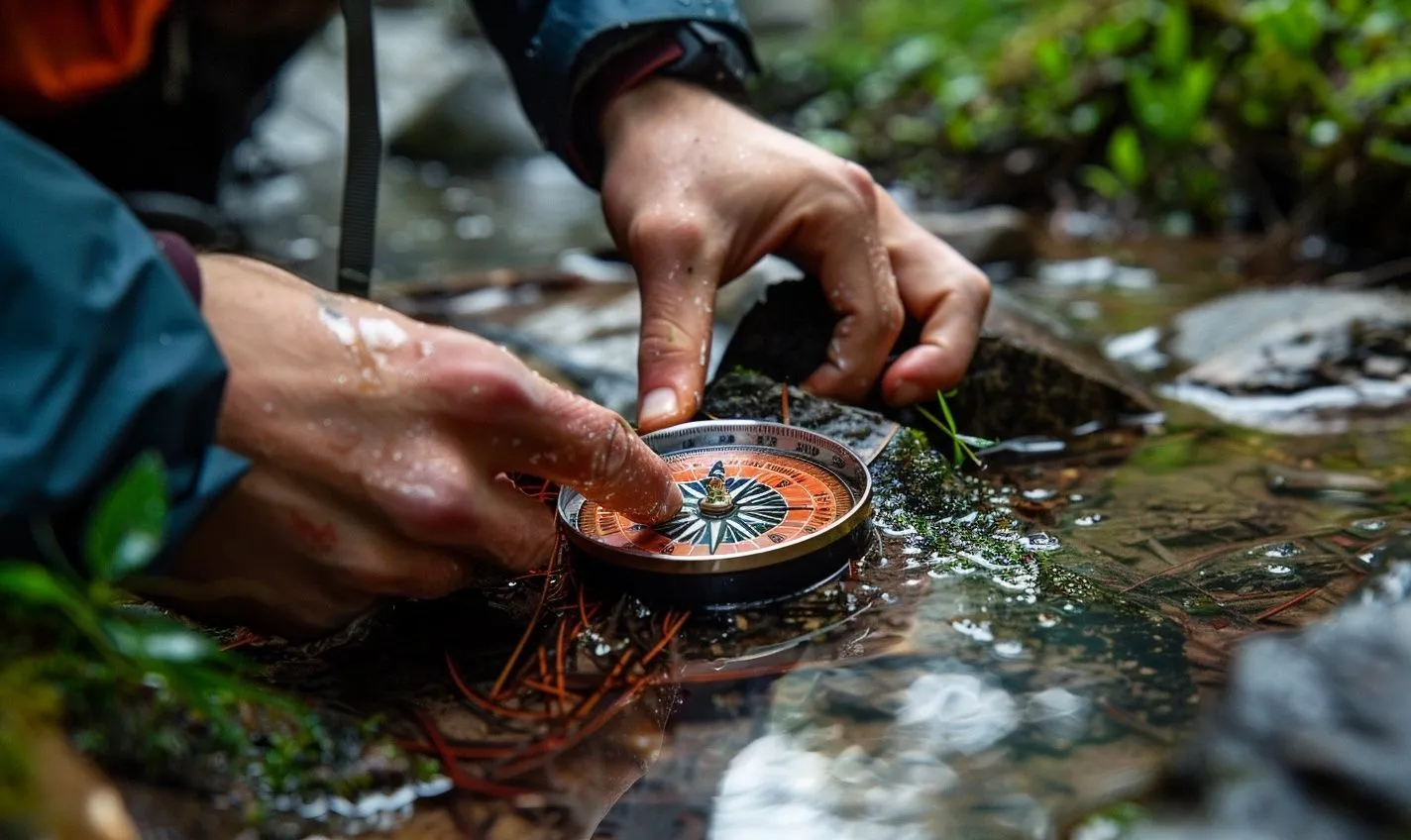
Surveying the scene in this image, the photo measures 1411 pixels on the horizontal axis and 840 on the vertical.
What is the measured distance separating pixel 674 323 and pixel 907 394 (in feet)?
2.18

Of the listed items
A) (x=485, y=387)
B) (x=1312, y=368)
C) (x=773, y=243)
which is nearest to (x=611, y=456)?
(x=485, y=387)

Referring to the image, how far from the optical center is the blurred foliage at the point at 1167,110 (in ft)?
16.7

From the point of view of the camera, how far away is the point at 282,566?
5.75 feet

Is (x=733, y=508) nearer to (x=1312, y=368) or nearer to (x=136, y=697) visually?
(x=136, y=697)

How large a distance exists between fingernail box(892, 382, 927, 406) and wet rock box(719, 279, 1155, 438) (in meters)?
0.05

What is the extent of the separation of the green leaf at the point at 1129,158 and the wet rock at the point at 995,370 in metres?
3.21

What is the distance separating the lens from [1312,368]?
3.45 m

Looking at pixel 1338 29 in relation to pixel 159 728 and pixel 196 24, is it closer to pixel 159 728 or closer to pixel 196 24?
pixel 196 24

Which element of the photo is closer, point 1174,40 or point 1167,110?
point 1167,110

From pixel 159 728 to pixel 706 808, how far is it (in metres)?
0.80

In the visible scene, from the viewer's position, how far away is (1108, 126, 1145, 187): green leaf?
6035 millimetres

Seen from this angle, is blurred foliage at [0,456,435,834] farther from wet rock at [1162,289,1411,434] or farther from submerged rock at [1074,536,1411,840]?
wet rock at [1162,289,1411,434]

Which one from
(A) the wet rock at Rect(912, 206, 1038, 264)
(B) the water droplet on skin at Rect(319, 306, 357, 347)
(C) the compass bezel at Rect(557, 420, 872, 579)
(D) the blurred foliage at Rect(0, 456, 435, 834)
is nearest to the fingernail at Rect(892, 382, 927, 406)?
(C) the compass bezel at Rect(557, 420, 872, 579)

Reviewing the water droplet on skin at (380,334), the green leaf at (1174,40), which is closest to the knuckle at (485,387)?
the water droplet on skin at (380,334)
